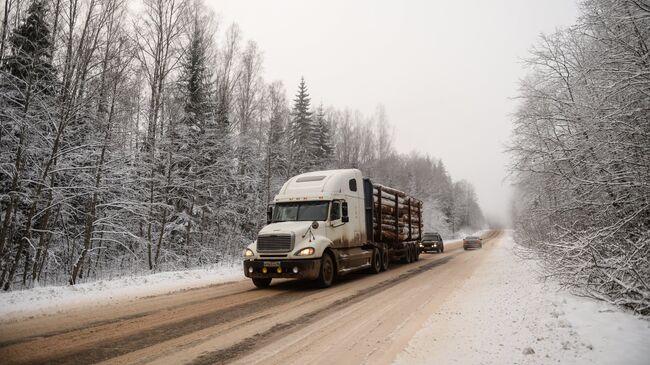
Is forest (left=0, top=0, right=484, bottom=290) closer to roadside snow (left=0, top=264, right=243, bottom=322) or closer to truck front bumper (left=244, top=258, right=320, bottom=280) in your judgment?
roadside snow (left=0, top=264, right=243, bottom=322)

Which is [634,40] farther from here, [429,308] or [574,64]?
[429,308]

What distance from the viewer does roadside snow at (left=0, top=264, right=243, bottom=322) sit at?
23.7 feet

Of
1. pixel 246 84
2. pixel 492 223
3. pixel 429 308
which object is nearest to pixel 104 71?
pixel 429 308

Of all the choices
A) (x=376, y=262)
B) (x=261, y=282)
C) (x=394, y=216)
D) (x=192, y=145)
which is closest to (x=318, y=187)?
(x=261, y=282)

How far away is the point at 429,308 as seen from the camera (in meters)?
7.67

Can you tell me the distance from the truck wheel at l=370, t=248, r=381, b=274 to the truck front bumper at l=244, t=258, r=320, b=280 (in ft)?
15.0

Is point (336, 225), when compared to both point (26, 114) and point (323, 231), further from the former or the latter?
point (26, 114)

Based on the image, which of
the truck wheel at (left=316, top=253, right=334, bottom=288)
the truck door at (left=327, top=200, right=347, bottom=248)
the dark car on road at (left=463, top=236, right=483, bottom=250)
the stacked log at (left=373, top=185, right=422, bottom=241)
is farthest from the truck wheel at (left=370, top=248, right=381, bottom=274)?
the dark car on road at (left=463, top=236, right=483, bottom=250)

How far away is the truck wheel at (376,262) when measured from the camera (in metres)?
14.3

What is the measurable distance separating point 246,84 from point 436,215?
154 ft

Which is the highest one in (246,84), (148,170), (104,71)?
(246,84)

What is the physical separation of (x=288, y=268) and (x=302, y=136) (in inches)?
975

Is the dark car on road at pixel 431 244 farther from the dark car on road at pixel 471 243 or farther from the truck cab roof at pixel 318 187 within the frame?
the truck cab roof at pixel 318 187

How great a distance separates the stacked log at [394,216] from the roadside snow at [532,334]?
7.33m
